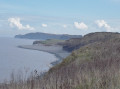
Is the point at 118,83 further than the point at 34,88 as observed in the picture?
Yes

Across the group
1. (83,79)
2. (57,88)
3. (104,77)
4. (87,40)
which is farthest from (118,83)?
(87,40)

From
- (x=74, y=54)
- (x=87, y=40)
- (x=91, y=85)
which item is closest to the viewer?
(x=91, y=85)

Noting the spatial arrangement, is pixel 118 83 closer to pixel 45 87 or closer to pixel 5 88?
pixel 45 87

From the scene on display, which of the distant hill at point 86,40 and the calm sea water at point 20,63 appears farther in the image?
the distant hill at point 86,40

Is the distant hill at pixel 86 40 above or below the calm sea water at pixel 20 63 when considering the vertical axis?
above

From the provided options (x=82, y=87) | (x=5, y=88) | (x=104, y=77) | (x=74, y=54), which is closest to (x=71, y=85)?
(x=82, y=87)

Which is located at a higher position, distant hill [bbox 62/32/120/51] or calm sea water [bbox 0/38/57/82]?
Answer: distant hill [bbox 62/32/120/51]

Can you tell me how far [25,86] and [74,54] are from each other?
24.7 m

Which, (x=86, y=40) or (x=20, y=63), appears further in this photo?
(x=86, y=40)

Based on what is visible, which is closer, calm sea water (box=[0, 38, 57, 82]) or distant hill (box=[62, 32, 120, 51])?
calm sea water (box=[0, 38, 57, 82])

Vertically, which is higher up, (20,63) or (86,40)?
(86,40)

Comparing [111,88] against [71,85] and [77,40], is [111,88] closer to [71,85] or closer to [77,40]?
[71,85]

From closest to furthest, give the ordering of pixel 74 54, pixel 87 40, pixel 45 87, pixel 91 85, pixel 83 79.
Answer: pixel 45 87, pixel 91 85, pixel 83 79, pixel 74 54, pixel 87 40

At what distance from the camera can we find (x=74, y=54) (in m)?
30.2
